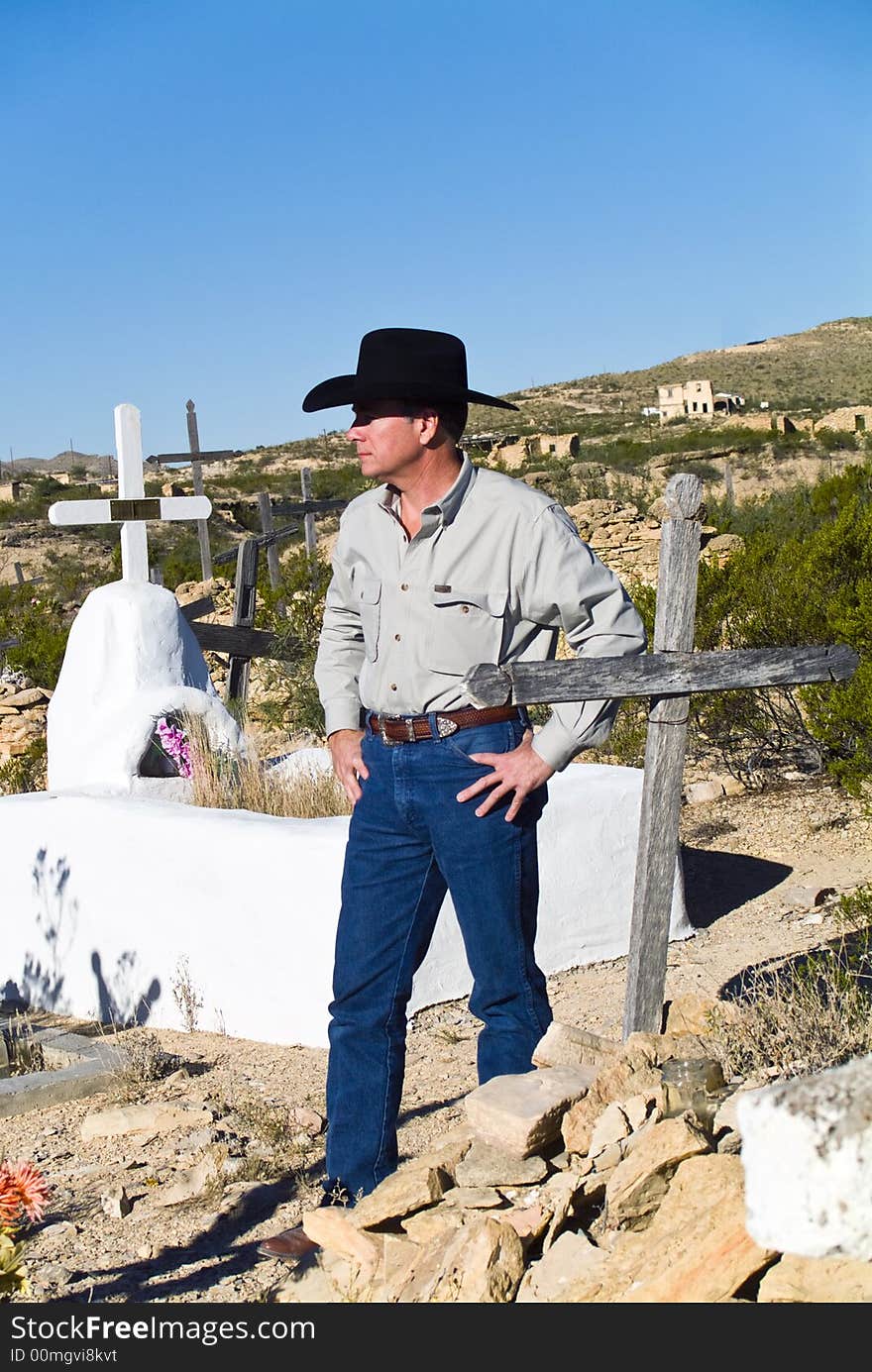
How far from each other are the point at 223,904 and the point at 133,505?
2.33 metres

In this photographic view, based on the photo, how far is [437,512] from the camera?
10.9ft

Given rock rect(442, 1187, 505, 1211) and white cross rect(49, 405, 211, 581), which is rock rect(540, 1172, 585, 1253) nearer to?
rock rect(442, 1187, 505, 1211)

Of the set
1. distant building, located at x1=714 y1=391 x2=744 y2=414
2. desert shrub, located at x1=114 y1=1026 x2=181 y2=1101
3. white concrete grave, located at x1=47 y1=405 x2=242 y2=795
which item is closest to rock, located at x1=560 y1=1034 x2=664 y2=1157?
desert shrub, located at x1=114 y1=1026 x2=181 y2=1101

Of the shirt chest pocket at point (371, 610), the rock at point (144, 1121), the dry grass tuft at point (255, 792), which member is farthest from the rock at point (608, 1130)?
the dry grass tuft at point (255, 792)

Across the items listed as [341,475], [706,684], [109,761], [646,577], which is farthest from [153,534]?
[706,684]

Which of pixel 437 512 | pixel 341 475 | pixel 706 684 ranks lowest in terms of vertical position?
pixel 706 684

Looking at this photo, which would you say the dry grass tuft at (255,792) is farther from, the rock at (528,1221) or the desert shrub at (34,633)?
the desert shrub at (34,633)

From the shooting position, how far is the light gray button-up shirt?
3.28 meters

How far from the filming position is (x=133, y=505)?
7059 millimetres

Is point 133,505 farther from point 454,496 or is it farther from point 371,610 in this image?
point 454,496

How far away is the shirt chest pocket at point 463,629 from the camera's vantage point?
3.28 meters

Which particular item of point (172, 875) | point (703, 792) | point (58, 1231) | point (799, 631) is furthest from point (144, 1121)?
point (799, 631)

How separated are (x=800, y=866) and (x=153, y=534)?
29.7 meters
